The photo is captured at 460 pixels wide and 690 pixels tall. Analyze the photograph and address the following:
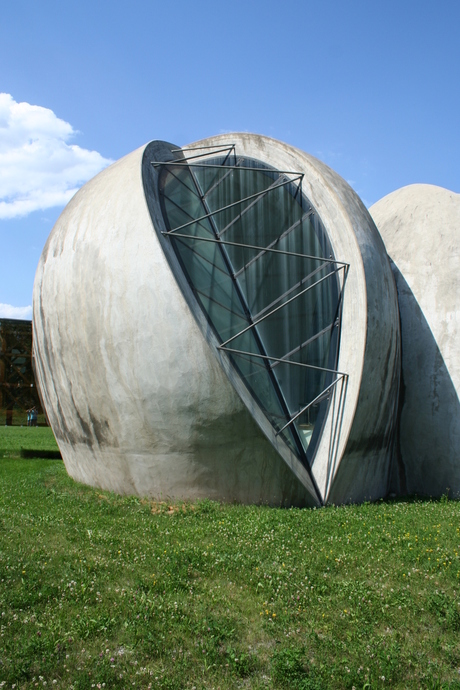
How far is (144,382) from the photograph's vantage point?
9938 mm

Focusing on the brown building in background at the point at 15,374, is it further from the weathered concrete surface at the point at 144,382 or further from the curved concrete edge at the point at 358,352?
the curved concrete edge at the point at 358,352

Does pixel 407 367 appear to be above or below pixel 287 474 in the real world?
above

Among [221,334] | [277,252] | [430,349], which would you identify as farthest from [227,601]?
[430,349]

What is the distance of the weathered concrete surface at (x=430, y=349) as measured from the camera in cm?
1316

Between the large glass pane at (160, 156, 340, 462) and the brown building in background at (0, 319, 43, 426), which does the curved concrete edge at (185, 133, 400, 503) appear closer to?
the large glass pane at (160, 156, 340, 462)

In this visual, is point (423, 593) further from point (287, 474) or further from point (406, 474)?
point (406, 474)

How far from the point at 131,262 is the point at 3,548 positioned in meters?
5.12

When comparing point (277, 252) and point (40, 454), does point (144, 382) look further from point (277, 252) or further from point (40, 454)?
point (40, 454)

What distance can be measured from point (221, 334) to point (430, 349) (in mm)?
5292

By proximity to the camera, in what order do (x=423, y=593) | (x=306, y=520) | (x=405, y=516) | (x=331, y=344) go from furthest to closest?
1. (x=331, y=344)
2. (x=405, y=516)
3. (x=306, y=520)
4. (x=423, y=593)

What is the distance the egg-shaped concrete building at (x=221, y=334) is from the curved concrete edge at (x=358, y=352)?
1.4 inches

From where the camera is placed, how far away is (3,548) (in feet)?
22.9

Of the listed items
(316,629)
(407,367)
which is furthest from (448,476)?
(316,629)

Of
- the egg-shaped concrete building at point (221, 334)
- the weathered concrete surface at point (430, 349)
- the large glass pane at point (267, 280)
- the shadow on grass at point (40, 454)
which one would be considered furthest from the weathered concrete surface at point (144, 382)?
the shadow on grass at point (40, 454)
